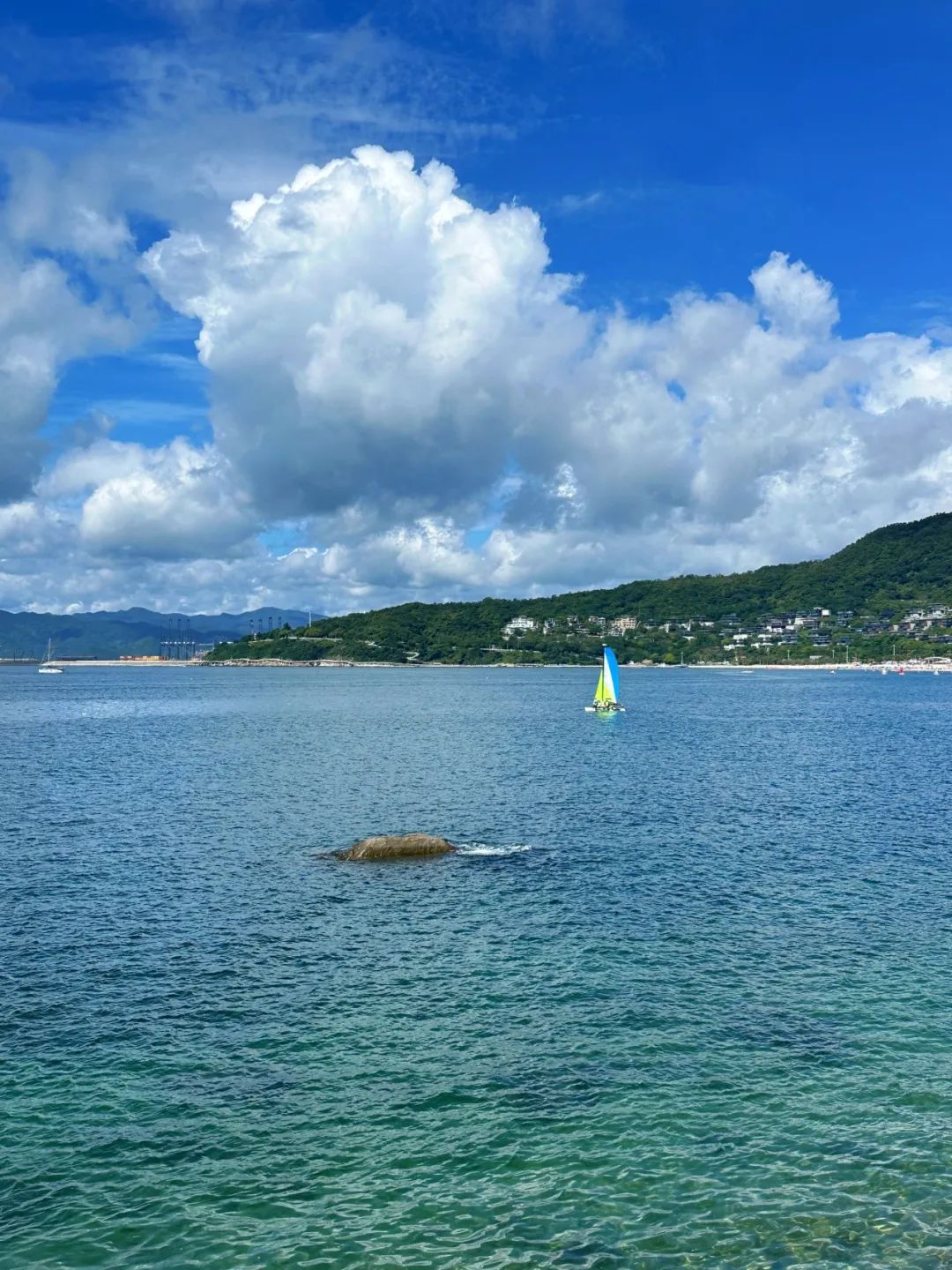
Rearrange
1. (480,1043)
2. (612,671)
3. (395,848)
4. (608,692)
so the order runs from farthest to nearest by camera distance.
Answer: (608,692)
(612,671)
(395,848)
(480,1043)

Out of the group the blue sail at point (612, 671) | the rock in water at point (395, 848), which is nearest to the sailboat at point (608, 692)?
the blue sail at point (612, 671)

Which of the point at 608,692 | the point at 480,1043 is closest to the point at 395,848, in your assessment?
the point at 480,1043

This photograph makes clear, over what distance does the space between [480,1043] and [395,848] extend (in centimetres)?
2505

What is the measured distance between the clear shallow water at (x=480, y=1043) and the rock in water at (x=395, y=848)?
1.80 metres

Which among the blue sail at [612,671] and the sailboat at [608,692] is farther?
the sailboat at [608,692]

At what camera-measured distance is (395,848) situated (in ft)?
178

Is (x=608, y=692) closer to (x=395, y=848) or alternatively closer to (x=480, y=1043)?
(x=395, y=848)

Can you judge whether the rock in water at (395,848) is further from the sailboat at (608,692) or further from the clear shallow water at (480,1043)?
the sailboat at (608,692)

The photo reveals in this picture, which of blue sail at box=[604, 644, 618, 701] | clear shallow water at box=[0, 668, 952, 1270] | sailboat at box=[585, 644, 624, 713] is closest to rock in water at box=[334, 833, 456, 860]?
clear shallow water at box=[0, 668, 952, 1270]

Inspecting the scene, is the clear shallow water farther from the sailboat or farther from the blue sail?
the sailboat

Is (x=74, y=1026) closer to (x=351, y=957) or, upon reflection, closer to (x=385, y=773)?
(x=351, y=957)

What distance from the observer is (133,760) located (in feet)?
336

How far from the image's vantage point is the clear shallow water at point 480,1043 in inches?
822

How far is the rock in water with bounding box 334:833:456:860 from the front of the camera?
177 ft
